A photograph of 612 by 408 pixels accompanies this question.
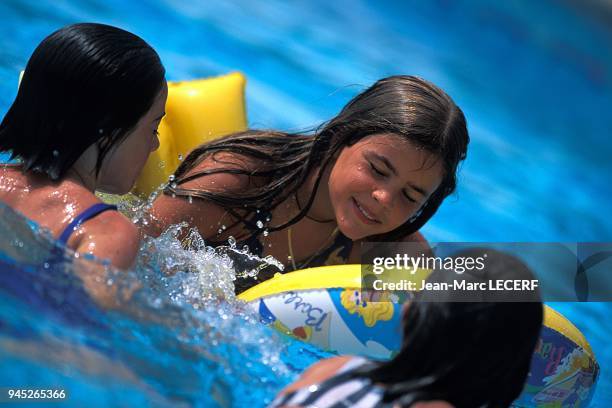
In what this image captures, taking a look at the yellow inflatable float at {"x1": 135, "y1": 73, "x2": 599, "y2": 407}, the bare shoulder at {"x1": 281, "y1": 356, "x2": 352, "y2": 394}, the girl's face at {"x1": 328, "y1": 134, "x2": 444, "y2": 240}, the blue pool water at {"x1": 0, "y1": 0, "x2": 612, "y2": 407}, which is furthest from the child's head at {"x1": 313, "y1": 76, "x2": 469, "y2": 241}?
the blue pool water at {"x1": 0, "y1": 0, "x2": 612, "y2": 407}

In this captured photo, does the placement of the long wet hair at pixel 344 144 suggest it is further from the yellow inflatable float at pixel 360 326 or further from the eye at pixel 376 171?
the yellow inflatable float at pixel 360 326

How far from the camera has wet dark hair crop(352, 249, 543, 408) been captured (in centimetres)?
194

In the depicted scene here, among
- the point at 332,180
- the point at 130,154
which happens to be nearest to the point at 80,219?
the point at 130,154

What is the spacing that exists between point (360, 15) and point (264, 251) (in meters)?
4.67

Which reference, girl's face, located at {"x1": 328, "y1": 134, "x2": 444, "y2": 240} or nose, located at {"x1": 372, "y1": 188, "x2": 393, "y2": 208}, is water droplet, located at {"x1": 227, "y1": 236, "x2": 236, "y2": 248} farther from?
nose, located at {"x1": 372, "y1": 188, "x2": 393, "y2": 208}

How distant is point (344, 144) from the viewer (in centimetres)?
337

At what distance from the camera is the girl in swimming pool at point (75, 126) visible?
2.66 meters

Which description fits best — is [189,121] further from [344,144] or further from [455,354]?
[455,354]

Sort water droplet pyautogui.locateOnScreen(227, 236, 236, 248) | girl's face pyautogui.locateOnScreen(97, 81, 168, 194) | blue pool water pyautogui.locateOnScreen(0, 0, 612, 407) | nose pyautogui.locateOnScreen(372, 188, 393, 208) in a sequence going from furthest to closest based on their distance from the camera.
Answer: blue pool water pyautogui.locateOnScreen(0, 0, 612, 407) < water droplet pyautogui.locateOnScreen(227, 236, 236, 248) < nose pyautogui.locateOnScreen(372, 188, 393, 208) < girl's face pyautogui.locateOnScreen(97, 81, 168, 194)

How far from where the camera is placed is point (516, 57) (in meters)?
7.52

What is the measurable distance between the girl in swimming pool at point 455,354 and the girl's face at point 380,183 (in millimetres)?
1113

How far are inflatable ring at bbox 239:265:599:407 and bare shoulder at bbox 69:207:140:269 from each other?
553 millimetres

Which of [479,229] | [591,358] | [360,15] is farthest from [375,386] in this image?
[360,15]

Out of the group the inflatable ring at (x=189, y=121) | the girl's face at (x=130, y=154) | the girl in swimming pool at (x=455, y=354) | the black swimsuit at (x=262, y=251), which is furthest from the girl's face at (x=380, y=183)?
A: the girl in swimming pool at (x=455, y=354)
